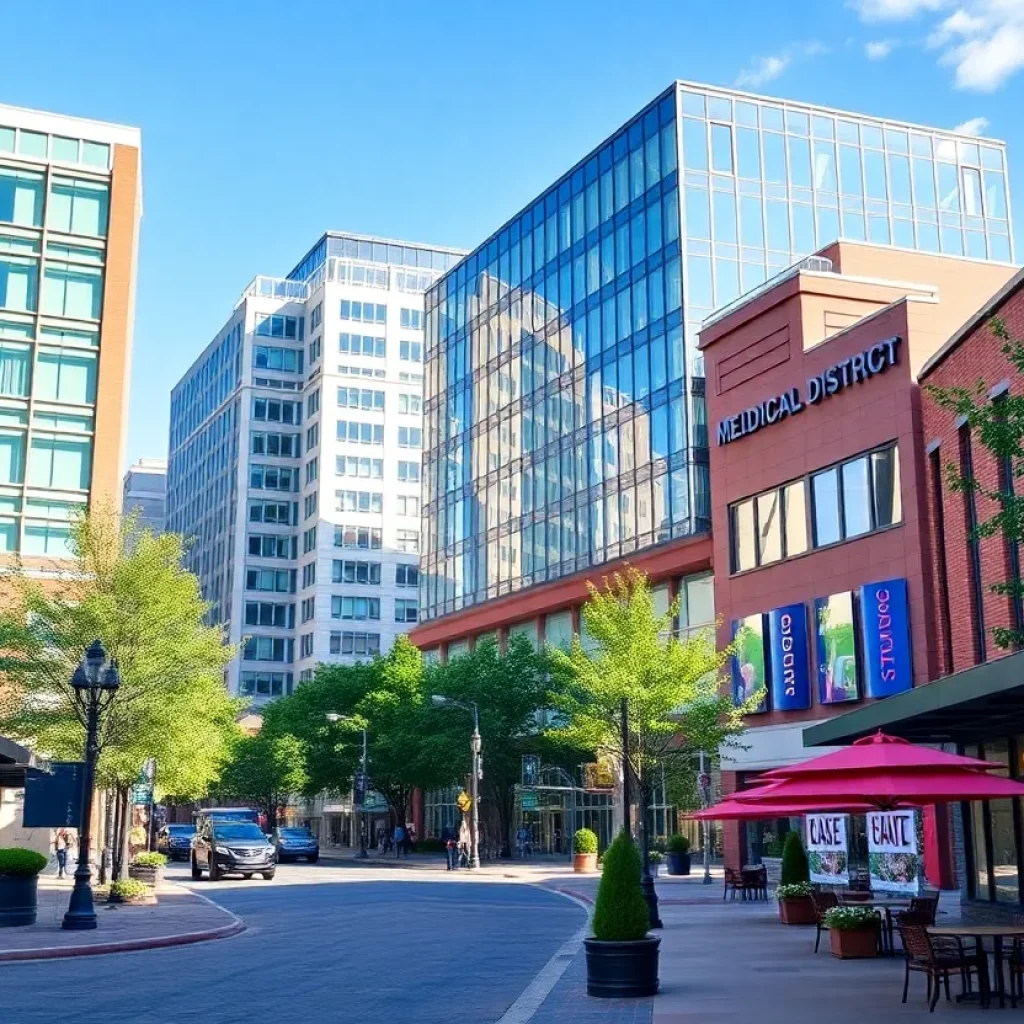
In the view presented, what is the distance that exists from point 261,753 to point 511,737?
2785 cm

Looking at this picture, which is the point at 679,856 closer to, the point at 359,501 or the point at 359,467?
the point at 359,501

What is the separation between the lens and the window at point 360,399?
418ft

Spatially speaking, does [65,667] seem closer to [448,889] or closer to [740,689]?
[448,889]

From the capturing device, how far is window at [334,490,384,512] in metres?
125

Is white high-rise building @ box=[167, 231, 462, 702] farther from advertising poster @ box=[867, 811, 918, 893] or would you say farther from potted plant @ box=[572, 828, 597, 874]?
advertising poster @ box=[867, 811, 918, 893]

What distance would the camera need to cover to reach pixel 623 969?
16.1m

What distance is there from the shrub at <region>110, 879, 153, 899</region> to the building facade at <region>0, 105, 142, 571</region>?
113 ft

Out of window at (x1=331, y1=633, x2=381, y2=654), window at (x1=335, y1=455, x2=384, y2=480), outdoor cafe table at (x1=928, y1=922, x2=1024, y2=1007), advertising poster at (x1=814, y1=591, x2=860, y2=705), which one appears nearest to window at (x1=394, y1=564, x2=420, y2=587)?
window at (x1=331, y1=633, x2=381, y2=654)

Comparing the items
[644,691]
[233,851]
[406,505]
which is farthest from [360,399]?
[644,691]

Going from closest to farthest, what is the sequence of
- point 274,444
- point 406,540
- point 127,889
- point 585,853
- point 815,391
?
point 127,889 → point 815,391 → point 585,853 → point 406,540 → point 274,444

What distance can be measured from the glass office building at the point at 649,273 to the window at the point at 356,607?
47.1 m

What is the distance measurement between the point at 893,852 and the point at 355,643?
330ft

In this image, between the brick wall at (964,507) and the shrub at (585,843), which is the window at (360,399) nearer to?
the shrub at (585,843)

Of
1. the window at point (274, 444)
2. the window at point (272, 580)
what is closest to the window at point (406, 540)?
the window at point (272, 580)
